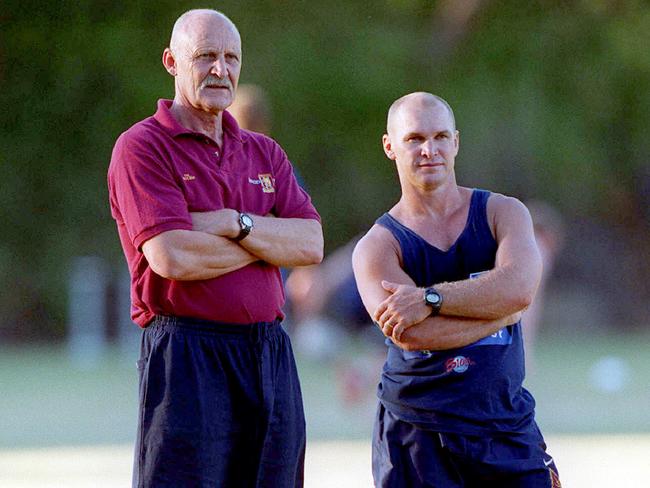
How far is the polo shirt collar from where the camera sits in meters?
5.16

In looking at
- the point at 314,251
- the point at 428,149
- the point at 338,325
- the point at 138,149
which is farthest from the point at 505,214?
the point at 338,325

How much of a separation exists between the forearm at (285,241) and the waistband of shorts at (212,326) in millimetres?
259

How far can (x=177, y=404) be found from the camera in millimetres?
4930

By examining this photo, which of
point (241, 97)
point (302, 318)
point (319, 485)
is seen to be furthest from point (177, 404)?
point (302, 318)

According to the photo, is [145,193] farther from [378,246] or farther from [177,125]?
[378,246]

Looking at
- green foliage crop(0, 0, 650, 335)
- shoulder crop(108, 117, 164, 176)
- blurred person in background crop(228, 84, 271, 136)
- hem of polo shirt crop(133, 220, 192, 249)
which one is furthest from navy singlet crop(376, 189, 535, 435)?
green foliage crop(0, 0, 650, 335)

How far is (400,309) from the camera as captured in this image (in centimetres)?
488

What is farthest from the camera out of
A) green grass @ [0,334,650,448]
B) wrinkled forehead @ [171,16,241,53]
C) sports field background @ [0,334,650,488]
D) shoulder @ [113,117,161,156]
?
green grass @ [0,334,650,448]

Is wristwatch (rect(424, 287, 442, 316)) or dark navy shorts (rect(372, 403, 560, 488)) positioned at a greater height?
wristwatch (rect(424, 287, 442, 316))

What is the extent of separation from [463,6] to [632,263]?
6.70m

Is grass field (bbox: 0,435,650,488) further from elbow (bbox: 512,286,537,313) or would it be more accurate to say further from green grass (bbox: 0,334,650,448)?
elbow (bbox: 512,286,537,313)

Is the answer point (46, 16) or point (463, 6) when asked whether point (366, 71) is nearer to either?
point (463, 6)

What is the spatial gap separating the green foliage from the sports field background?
3.28 meters

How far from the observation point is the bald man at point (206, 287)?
4.93 meters
